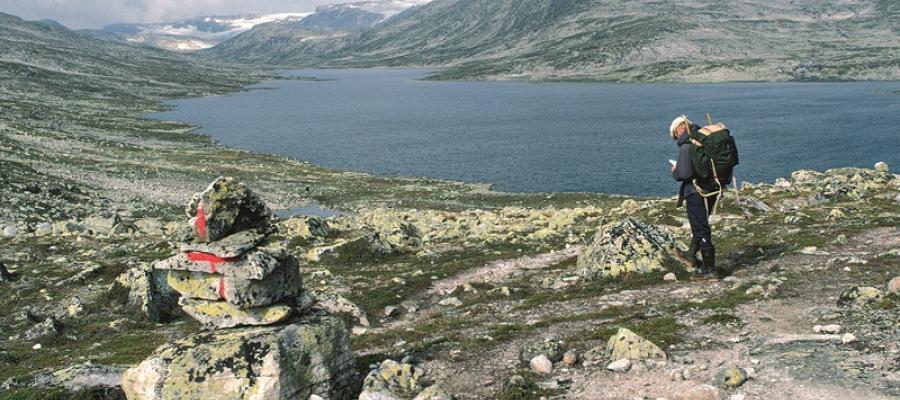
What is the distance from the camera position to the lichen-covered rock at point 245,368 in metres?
10.6

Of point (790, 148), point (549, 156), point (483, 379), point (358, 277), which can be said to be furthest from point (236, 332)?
point (790, 148)

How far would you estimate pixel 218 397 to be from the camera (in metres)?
10.6

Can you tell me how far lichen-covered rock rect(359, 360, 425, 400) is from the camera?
1101cm

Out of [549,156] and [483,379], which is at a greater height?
[483,379]

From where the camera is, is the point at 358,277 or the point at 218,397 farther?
the point at 358,277

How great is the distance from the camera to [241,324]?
12.1 metres

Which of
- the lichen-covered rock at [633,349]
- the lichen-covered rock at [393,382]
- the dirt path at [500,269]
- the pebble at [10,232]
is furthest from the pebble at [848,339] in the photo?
the pebble at [10,232]

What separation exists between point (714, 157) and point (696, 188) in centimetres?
103

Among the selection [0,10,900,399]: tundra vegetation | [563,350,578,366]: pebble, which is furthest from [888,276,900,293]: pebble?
[563,350,578,366]: pebble

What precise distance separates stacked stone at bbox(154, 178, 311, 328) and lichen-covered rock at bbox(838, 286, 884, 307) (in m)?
11.8

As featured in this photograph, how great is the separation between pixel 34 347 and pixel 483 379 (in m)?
15.5

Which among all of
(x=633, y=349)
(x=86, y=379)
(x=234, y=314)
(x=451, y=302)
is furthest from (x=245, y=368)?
(x=451, y=302)

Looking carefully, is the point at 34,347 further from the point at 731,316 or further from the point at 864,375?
the point at 864,375

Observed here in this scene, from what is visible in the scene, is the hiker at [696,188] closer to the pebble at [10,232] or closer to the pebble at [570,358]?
the pebble at [570,358]
